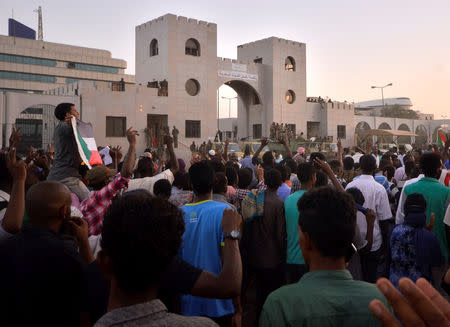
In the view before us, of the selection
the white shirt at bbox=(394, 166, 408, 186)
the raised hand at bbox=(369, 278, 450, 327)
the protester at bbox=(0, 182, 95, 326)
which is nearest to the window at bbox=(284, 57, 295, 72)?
the white shirt at bbox=(394, 166, 408, 186)

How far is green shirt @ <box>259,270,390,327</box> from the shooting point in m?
1.65

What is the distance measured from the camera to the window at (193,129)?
32.2 meters

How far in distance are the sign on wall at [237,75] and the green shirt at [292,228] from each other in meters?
30.1

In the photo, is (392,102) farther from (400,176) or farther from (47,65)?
(400,176)

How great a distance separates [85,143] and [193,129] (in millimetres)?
27824

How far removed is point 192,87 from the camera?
106ft

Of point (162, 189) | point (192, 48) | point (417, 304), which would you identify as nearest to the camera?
point (417, 304)

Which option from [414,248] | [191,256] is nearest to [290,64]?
[414,248]

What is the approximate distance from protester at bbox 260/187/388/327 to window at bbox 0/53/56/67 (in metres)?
66.2

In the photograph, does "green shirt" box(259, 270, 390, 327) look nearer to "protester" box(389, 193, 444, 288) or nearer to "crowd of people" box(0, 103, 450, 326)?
"crowd of people" box(0, 103, 450, 326)

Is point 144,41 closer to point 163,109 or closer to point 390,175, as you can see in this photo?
point 163,109

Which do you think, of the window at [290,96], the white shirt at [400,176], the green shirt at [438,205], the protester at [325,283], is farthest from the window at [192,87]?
the protester at [325,283]

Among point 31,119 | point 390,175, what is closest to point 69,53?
point 31,119

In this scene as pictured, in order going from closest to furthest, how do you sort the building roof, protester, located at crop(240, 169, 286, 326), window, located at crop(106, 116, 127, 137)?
protester, located at crop(240, 169, 286, 326)
window, located at crop(106, 116, 127, 137)
the building roof
